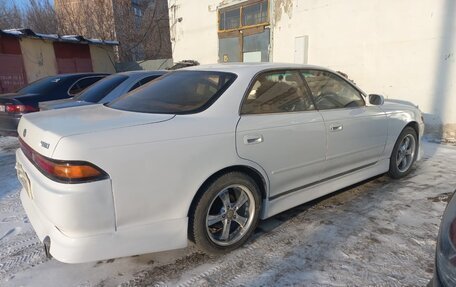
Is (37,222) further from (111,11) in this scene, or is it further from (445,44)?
(111,11)

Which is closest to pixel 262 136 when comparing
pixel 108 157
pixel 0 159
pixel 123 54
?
pixel 108 157

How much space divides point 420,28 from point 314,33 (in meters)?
2.63

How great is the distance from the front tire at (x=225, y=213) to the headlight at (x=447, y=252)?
4.62 feet

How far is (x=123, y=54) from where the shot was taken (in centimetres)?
2384

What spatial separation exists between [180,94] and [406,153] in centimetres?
323

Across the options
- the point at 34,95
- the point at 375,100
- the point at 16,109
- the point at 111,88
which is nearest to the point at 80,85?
the point at 34,95

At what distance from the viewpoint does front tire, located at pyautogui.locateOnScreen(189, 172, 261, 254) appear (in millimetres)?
2473

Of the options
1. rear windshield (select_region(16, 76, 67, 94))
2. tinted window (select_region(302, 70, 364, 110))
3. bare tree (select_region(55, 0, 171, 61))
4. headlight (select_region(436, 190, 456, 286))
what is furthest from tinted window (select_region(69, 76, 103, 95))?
bare tree (select_region(55, 0, 171, 61))

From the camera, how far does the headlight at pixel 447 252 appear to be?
1365 mm

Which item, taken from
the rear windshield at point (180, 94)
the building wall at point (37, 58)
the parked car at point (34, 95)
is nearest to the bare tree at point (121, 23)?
the building wall at point (37, 58)

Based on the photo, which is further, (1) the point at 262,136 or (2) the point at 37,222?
(1) the point at 262,136

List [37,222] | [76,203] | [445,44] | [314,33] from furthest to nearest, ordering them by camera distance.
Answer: [314,33] → [445,44] → [37,222] → [76,203]

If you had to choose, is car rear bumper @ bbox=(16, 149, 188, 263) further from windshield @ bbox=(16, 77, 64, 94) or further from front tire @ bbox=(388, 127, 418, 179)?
windshield @ bbox=(16, 77, 64, 94)

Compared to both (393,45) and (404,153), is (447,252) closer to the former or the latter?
(404,153)
